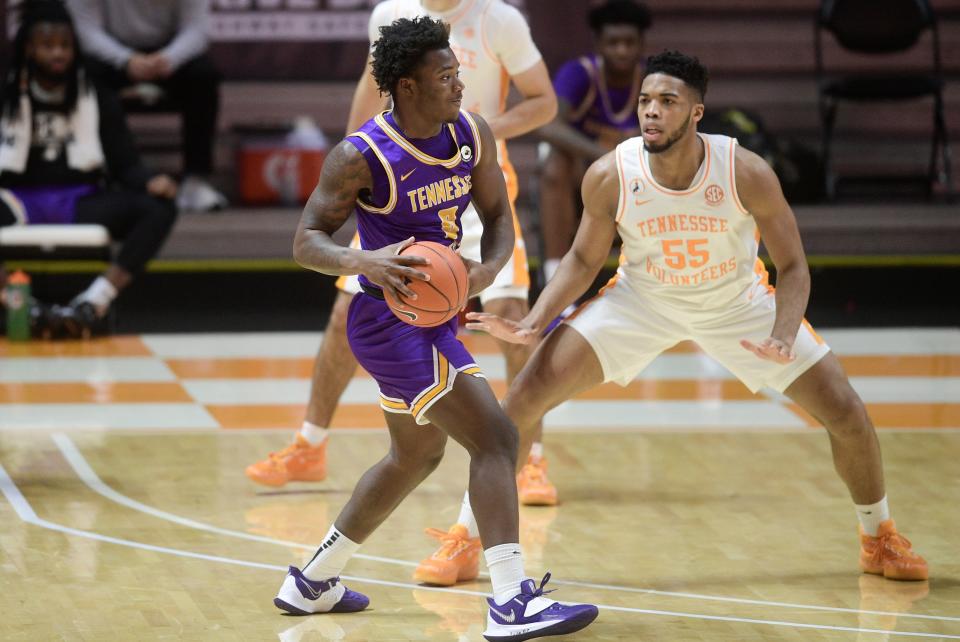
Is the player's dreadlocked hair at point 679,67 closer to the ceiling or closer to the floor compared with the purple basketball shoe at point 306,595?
closer to the ceiling

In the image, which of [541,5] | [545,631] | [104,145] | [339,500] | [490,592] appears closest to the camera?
[545,631]

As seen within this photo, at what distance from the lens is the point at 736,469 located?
6195 mm

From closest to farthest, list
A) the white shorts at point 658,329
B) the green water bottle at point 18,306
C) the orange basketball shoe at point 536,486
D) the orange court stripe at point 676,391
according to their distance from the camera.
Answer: the white shorts at point 658,329 → the orange basketball shoe at point 536,486 → the orange court stripe at point 676,391 → the green water bottle at point 18,306

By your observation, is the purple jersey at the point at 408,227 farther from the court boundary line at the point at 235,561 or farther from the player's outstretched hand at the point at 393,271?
the court boundary line at the point at 235,561

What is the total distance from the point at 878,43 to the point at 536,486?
Answer: 5.64 meters

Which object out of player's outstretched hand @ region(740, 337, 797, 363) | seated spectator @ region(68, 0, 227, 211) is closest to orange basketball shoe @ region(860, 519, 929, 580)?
player's outstretched hand @ region(740, 337, 797, 363)

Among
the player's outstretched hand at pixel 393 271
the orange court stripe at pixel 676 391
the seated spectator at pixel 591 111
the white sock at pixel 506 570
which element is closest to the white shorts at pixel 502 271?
the player's outstretched hand at pixel 393 271

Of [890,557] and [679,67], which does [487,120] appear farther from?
[890,557]

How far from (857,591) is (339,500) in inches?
76.0

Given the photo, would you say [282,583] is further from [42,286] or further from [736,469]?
[42,286]

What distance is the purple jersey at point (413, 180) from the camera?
13.9 feet

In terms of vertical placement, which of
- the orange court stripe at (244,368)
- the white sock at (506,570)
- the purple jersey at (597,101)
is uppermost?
the purple jersey at (597,101)

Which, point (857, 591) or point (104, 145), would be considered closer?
point (857, 591)

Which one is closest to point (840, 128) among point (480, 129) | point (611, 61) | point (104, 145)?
point (611, 61)
